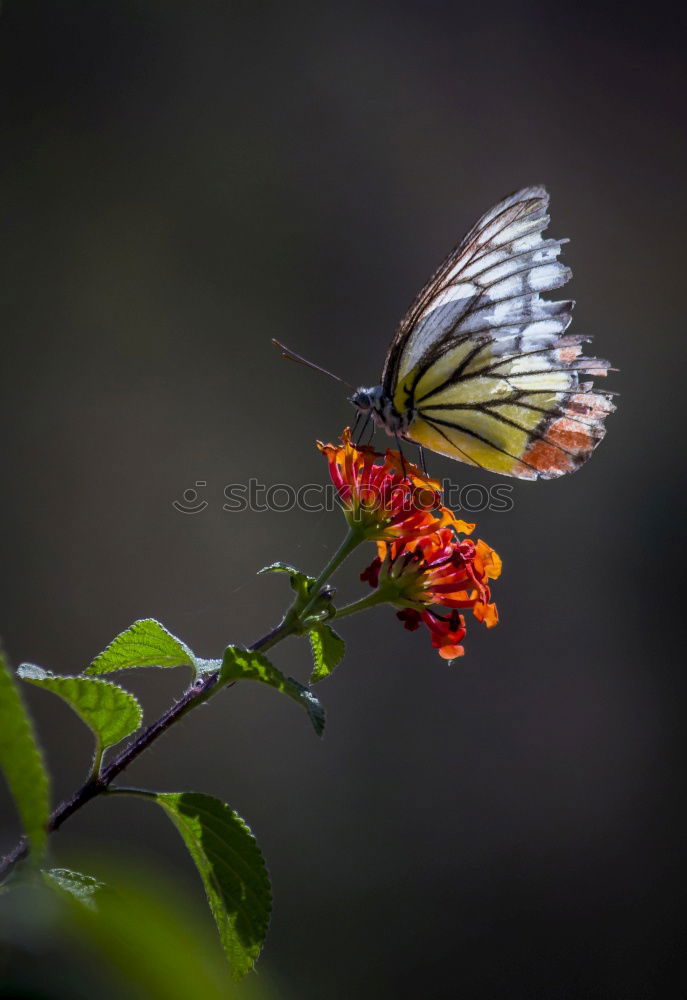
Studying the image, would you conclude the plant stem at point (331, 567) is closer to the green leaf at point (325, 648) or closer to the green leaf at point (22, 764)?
the green leaf at point (325, 648)

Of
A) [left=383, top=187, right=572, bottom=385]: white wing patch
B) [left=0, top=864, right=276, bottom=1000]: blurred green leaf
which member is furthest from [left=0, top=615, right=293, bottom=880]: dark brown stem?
[left=383, top=187, right=572, bottom=385]: white wing patch

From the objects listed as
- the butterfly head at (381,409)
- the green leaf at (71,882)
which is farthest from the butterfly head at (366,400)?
the green leaf at (71,882)

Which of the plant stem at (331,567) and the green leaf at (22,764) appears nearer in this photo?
the green leaf at (22,764)

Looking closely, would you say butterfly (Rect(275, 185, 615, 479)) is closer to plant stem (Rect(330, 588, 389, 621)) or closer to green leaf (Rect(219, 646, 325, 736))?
plant stem (Rect(330, 588, 389, 621))

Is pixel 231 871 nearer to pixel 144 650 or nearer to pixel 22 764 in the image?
pixel 144 650

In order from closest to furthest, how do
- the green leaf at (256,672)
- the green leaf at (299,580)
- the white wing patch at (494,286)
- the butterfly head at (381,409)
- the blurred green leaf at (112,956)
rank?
1. the blurred green leaf at (112,956)
2. the green leaf at (256,672)
3. the green leaf at (299,580)
4. the white wing patch at (494,286)
5. the butterfly head at (381,409)

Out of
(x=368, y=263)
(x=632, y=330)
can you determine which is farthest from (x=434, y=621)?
(x=632, y=330)

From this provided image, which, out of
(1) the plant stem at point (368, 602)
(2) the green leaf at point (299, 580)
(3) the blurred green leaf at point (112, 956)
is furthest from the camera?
(1) the plant stem at point (368, 602)
